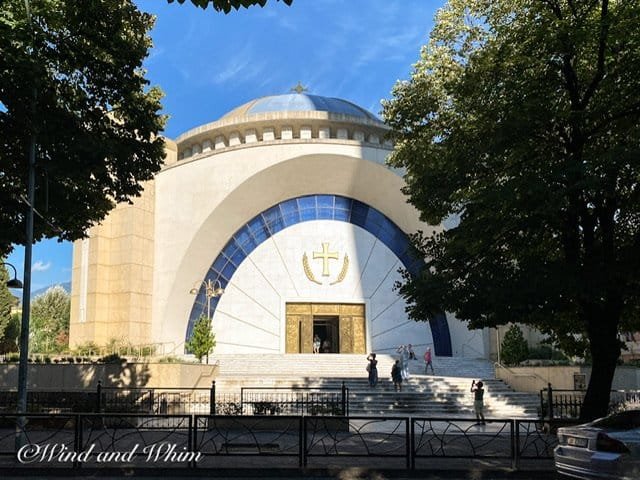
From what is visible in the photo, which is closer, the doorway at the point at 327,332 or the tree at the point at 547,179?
the tree at the point at 547,179

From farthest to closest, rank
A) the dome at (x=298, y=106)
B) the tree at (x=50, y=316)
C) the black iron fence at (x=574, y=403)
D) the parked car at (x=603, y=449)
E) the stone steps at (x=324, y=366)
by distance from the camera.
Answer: the tree at (x=50, y=316) < the dome at (x=298, y=106) < the stone steps at (x=324, y=366) < the black iron fence at (x=574, y=403) < the parked car at (x=603, y=449)

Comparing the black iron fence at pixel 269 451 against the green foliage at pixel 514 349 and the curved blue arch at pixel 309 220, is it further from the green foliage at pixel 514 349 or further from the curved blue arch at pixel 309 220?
the curved blue arch at pixel 309 220

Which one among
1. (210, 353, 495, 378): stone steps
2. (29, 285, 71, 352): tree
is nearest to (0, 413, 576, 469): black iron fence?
(210, 353, 495, 378): stone steps

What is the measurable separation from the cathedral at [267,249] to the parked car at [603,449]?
86.2ft

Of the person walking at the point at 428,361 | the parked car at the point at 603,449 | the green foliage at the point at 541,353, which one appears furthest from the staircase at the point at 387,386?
the parked car at the point at 603,449

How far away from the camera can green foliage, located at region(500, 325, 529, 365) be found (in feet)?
89.9

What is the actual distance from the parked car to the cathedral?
26.3m

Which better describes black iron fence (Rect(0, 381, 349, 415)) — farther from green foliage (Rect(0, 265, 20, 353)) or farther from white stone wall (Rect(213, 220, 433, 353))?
green foliage (Rect(0, 265, 20, 353))

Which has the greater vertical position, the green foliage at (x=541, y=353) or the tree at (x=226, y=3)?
the tree at (x=226, y=3)

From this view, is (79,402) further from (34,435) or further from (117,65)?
(117,65)

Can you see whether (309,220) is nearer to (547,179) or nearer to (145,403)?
(145,403)

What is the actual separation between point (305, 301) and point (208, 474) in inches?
1036

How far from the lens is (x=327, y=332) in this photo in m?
38.8

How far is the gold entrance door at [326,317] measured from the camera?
116 ft
